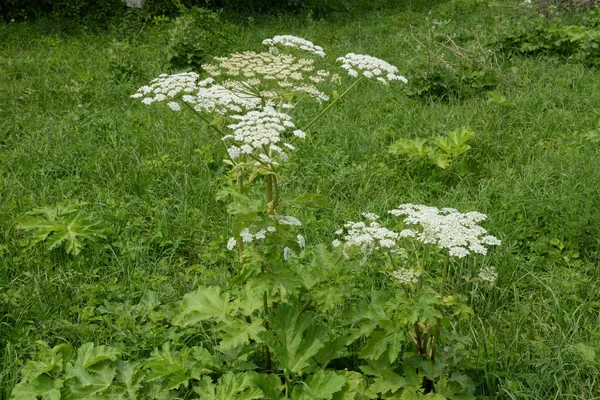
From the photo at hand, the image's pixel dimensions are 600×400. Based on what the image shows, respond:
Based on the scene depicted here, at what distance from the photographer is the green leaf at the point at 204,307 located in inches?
95.8

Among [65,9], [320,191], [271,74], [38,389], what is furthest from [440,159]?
[65,9]

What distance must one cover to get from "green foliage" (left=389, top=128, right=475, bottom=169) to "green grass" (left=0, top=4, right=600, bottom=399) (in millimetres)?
88

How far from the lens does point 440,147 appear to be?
4.37 m

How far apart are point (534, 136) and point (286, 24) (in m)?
5.66

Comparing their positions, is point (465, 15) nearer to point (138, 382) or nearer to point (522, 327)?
point (522, 327)

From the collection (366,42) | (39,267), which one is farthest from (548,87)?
(39,267)

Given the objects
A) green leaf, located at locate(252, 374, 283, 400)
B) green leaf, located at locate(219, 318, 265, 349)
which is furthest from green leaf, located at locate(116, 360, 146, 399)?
green leaf, located at locate(252, 374, 283, 400)

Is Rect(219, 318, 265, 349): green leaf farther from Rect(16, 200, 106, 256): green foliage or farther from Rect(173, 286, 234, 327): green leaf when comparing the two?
Rect(16, 200, 106, 256): green foliage

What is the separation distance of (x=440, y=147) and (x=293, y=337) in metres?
2.55

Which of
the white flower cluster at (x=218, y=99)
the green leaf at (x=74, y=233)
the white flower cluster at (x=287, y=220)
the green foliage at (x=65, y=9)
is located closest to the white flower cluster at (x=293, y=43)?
the white flower cluster at (x=218, y=99)

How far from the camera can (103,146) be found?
4535 millimetres

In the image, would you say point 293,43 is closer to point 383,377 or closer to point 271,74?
point 271,74

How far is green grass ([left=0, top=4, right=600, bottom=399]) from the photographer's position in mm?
2805

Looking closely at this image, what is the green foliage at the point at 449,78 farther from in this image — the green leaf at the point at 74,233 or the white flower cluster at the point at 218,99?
the white flower cluster at the point at 218,99
